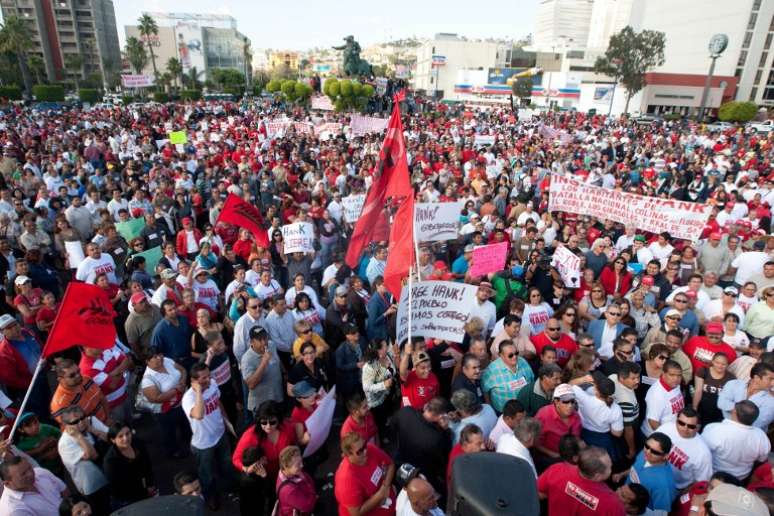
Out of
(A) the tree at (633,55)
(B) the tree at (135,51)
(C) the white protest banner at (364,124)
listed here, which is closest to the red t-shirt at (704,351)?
(C) the white protest banner at (364,124)

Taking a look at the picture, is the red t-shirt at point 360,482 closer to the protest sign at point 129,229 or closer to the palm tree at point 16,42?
the protest sign at point 129,229

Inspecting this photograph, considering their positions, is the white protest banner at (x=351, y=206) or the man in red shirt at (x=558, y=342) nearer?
the man in red shirt at (x=558, y=342)

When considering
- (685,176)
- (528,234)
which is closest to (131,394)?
(528,234)

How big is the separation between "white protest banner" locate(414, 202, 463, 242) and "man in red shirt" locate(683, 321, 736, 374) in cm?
398

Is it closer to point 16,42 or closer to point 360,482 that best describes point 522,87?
point 16,42

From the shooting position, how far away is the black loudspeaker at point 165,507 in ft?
5.29

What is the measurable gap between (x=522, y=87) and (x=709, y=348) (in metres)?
75.9

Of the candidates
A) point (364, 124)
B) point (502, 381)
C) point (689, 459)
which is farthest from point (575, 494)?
point (364, 124)

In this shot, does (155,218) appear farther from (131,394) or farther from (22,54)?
(22,54)

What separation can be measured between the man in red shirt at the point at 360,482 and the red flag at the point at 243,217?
4.75 meters

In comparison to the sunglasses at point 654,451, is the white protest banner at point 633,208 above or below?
above

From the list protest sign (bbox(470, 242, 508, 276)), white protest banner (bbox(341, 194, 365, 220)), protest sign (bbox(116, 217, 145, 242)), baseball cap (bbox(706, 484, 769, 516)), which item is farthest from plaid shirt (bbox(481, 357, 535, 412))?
protest sign (bbox(116, 217, 145, 242))

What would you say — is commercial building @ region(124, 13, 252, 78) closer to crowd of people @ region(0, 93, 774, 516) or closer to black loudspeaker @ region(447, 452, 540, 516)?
crowd of people @ region(0, 93, 774, 516)

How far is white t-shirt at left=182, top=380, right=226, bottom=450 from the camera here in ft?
13.5
